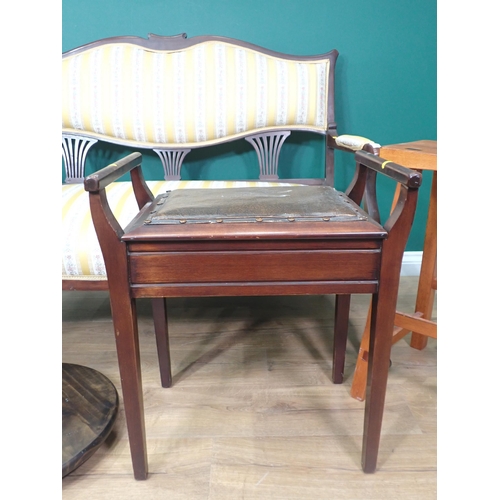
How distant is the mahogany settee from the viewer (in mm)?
759

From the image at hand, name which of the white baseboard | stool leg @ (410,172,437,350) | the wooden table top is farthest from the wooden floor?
the wooden table top

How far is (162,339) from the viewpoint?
1.18m

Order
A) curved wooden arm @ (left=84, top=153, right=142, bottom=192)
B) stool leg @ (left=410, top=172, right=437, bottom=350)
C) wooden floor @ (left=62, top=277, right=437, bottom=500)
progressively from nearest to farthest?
1. curved wooden arm @ (left=84, top=153, right=142, bottom=192)
2. wooden floor @ (left=62, top=277, right=437, bottom=500)
3. stool leg @ (left=410, top=172, right=437, bottom=350)

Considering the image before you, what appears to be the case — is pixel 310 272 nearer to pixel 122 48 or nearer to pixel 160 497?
pixel 160 497

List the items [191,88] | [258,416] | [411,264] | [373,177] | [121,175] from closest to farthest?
1. [121,175]
2. [373,177]
3. [258,416]
4. [191,88]
5. [411,264]

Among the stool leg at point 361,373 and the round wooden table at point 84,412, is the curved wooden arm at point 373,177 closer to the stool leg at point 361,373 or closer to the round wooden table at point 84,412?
the stool leg at point 361,373

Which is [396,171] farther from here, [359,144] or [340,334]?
[340,334]

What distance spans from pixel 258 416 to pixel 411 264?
3.97 ft

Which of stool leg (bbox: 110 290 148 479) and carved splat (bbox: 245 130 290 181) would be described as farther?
carved splat (bbox: 245 130 290 181)

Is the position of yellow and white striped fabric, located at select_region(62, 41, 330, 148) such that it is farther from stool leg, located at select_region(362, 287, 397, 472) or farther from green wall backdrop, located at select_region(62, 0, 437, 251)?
stool leg, located at select_region(362, 287, 397, 472)

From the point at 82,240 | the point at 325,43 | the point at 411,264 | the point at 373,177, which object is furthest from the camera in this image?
the point at 411,264

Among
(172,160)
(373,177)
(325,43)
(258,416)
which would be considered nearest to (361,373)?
(258,416)

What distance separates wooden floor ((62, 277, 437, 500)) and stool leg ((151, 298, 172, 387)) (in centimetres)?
4

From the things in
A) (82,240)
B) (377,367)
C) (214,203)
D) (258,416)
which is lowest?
(258,416)
